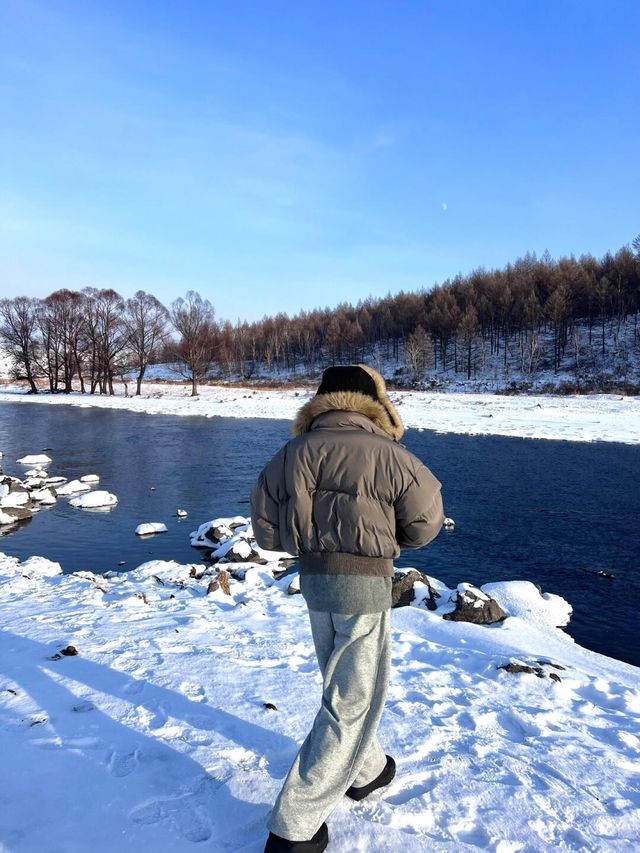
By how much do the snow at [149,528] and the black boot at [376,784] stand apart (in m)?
9.48

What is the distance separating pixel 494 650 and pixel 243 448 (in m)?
18.7

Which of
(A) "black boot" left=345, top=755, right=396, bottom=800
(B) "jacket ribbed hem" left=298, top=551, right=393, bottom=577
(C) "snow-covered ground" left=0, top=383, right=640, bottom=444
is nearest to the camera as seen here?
(B) "jacket ribbed hem" left=298, top=551, right=393, bottom=577

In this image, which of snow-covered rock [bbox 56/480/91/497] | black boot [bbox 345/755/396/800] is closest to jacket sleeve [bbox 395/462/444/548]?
black boot [bbox 345/755/396/800]

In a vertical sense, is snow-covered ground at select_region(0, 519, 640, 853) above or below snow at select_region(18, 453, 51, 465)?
above

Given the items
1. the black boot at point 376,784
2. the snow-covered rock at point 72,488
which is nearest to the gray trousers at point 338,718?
the black boot at point 376,784

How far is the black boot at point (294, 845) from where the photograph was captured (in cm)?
231

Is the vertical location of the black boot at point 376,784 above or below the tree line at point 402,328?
below

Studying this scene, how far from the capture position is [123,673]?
165 inches

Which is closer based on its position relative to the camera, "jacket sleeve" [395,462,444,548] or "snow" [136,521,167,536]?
"jacket sleeve" [395,462,444,548]

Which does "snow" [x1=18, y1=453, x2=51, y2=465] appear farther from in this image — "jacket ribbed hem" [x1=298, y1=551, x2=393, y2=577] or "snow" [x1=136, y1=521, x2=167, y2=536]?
"jacket ribbed hem" [x1=298, y1=551, x2=393, y2=577]

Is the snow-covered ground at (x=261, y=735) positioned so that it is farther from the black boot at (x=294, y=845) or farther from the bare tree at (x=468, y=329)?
the bare tree at (x=468, y=329)

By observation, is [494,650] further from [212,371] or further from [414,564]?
[212,371]

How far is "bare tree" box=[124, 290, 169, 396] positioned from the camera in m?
55.7

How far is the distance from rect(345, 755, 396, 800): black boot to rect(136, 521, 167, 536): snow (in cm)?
948
